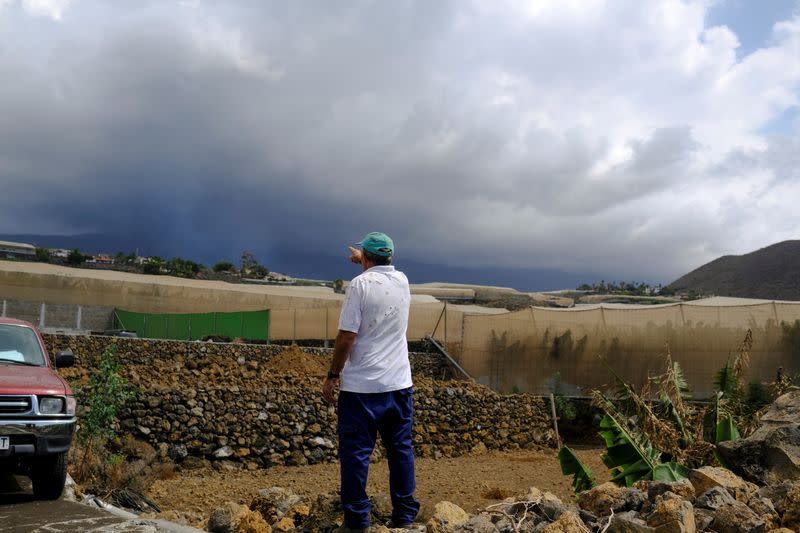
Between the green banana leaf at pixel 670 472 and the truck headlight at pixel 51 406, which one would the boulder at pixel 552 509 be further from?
the truck headlight at pixel 51 406

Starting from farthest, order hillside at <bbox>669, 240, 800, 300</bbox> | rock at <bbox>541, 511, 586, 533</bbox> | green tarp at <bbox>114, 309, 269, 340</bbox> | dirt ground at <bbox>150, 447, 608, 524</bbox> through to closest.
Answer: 1. hillside at <bbox>669, 240, 800, 300</bbox>
2. green tarp at <bbox>114, 309, 269, 340</bbox>
3. dirt ground at <bbox>150, 447, 608, 524</bbox>
4. rock at <bbox>541, 511, 586, 533</bbox>

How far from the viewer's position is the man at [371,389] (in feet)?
13.6

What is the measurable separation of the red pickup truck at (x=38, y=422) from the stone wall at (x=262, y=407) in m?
5.36

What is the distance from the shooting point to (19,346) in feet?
23.1

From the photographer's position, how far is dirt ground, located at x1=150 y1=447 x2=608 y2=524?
891 cm

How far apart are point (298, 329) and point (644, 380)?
1257cm

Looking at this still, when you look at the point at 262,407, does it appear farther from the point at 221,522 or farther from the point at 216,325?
the point at 216,325

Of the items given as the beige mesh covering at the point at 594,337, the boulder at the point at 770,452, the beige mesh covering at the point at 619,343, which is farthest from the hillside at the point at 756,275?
the boulder at the point at 770,452

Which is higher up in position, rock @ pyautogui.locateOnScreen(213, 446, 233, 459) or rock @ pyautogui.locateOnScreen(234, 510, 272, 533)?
rock @ pyautogui.locateOnScreen(234, 510, 272, 533)

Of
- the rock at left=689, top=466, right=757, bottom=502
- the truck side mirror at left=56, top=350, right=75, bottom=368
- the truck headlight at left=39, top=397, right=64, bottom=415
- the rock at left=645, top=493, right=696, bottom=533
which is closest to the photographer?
the rock at left=645, top=493, right=696, bottom=533

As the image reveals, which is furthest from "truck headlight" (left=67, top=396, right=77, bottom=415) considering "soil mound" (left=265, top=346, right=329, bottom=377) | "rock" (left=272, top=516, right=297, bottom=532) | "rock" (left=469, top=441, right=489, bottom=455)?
"soil mound" (left=265, top=346, right=329, bottom=377)

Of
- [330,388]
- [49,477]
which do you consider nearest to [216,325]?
[49,477]

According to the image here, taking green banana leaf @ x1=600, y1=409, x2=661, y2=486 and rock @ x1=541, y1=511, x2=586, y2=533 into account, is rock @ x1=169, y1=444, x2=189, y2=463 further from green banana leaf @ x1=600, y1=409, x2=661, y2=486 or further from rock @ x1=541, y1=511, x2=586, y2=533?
rock @ x1=541, y1=511, x2=586, y2=533

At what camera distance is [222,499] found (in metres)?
8.82
